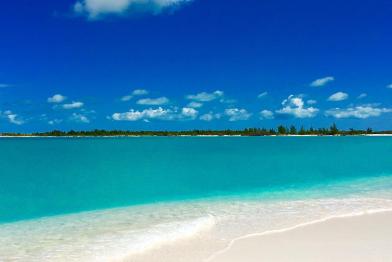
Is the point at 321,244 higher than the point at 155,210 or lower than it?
higher

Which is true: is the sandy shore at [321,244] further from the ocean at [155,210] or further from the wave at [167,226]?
the ocean at [155,210]

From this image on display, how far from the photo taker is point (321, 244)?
24.8 ft

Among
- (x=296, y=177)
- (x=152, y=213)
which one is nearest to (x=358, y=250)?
(x=152, y=213)

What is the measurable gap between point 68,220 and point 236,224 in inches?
185

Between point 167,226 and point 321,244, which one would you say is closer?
point 321,244

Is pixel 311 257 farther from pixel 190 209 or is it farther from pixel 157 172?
pixel 157 172

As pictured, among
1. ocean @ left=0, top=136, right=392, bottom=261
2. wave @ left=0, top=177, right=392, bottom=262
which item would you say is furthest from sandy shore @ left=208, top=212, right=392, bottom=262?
ocean @ left=0, top=136, right=392, bottom=261

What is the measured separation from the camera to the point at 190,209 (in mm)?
12539

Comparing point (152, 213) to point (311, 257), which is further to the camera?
point (152, 213)

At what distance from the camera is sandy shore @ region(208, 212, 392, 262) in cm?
672

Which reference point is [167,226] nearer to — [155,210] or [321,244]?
[155,210]

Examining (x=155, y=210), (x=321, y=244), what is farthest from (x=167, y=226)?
(x=321, y=244)

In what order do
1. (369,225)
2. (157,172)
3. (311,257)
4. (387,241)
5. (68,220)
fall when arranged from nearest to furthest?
(311,257) → (387,241) → (369,225) → (68,220) → (157,172)

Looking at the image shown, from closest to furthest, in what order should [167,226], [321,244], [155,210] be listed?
[321,244] → [167,226] → [155,210]
